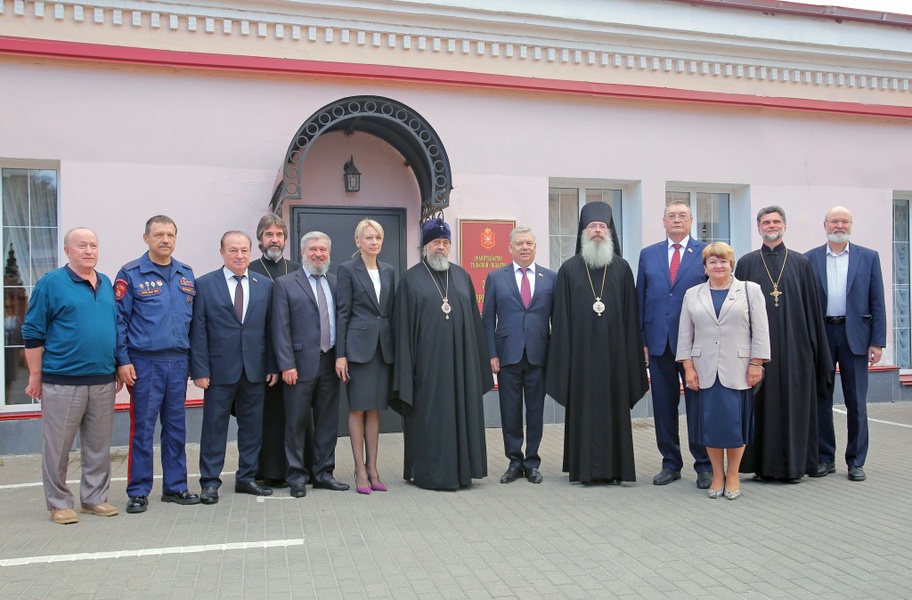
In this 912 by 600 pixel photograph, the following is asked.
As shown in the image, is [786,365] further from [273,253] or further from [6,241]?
[6,241]

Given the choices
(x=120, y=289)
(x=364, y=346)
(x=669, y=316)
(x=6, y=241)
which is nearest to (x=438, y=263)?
(x=364, y=346)

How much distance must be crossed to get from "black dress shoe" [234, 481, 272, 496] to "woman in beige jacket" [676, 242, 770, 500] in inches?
132

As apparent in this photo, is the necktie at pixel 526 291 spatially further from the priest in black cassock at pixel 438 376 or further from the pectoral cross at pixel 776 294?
the pectoral cross at pixel 776 294

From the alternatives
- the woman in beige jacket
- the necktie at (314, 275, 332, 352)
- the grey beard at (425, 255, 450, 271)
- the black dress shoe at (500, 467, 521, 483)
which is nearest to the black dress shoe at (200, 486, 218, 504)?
the necktie at (314, 275, 332, 352)

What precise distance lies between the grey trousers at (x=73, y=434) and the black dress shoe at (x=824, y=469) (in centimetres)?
554

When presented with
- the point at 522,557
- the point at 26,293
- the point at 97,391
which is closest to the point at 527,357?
the point at 522,557


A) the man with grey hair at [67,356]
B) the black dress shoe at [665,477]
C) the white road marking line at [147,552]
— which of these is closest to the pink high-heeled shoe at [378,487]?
the white road marking line at [147,552]

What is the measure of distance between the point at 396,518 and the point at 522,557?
1226 mm

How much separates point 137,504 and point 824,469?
5.46m

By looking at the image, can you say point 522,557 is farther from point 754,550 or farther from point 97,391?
point 97,391

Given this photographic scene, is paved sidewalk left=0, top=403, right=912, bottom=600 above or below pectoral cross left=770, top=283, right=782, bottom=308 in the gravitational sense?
below

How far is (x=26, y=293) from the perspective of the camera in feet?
28.3

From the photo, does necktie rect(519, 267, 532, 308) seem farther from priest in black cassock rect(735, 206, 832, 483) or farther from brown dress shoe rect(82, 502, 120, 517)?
brown dress shoe rect(82, 502, 120, 517)

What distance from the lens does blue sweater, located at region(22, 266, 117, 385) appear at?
582cm
